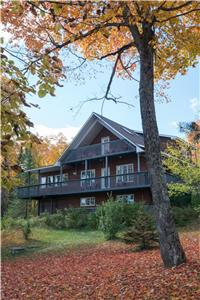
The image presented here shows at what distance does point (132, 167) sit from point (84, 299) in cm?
2156

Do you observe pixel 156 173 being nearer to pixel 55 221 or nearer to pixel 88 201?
pixel 55 221

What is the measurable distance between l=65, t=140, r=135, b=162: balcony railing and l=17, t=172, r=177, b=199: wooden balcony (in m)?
2.24

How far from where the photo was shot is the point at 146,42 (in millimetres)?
8312

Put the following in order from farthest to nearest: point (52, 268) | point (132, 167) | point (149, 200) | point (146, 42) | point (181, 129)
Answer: point (132, 167), point (149, 200), point (181, 129), point (52, 268), point (146, 42)

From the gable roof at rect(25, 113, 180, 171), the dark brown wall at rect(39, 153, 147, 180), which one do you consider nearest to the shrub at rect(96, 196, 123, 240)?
the gable roof at rect(25, 113, 180, 171)

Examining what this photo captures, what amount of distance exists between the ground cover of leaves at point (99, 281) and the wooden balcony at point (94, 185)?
40.1ft

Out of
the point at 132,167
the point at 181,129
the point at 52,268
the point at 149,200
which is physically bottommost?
the point at 52,268

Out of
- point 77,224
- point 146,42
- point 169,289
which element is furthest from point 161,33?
point 77,224

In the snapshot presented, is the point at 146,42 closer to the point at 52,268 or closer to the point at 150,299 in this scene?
the point at 150,299

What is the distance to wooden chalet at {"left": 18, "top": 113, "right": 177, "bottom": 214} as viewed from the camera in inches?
1017

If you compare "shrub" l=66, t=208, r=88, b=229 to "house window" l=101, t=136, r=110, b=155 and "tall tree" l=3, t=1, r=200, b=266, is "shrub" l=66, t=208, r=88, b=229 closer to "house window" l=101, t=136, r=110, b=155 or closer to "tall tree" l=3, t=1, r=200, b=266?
Answer: "house window" l=101, t=136, r=110, b=155

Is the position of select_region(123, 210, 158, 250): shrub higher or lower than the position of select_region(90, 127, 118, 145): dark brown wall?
lower

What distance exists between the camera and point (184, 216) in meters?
19.7

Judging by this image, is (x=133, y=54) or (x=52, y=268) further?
(x=133, y=54)
